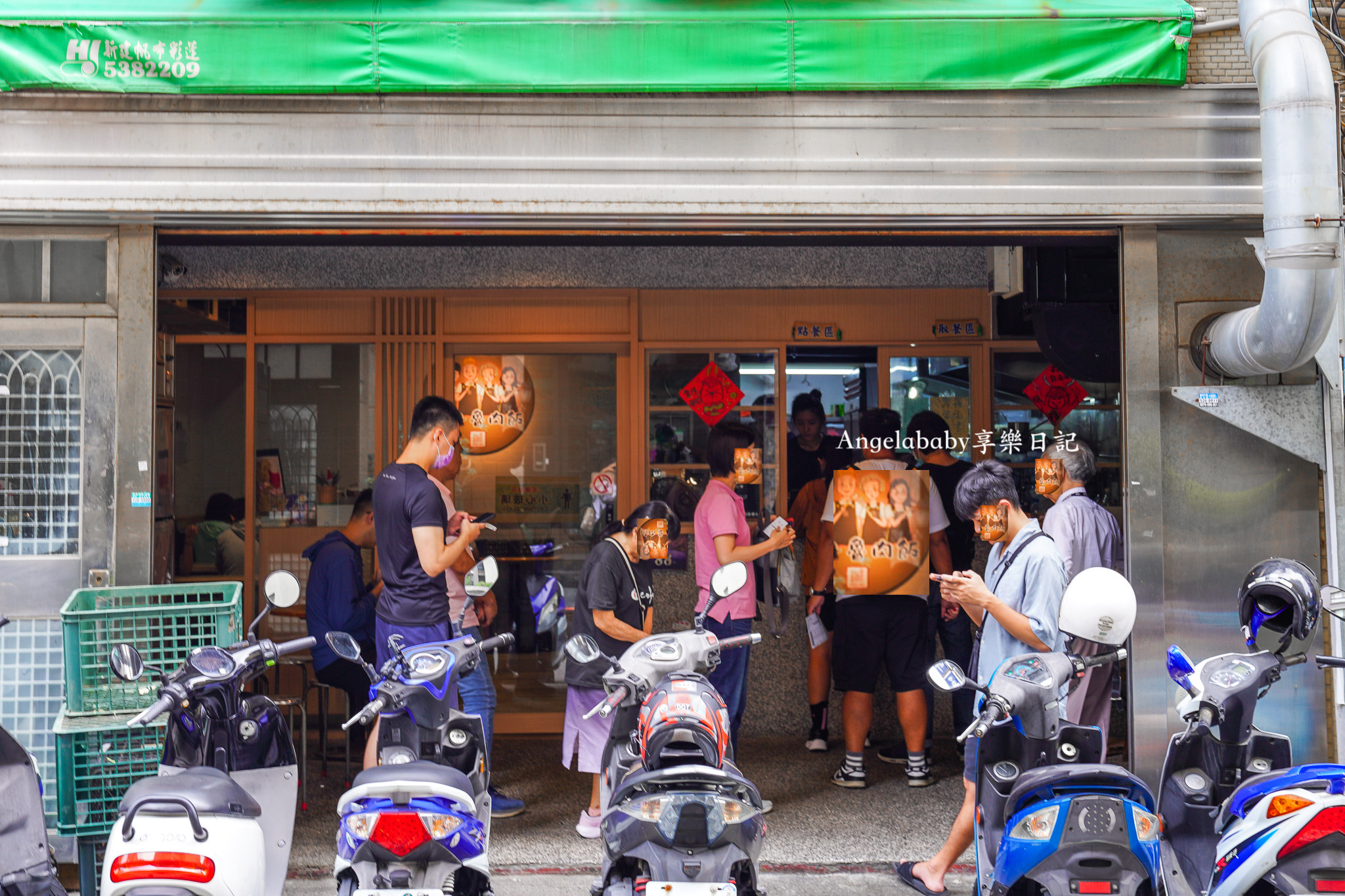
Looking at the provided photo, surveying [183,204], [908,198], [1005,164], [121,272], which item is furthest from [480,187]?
[1005,164]

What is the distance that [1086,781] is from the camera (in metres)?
3.12

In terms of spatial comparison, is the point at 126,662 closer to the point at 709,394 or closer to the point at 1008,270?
the point at 709,394

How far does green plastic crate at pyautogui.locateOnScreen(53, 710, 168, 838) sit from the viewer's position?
4086 millimetres

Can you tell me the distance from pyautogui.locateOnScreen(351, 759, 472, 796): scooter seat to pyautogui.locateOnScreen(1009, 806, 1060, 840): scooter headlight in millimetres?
1732

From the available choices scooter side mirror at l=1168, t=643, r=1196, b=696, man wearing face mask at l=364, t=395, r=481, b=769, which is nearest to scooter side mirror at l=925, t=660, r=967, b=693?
scooter side mirror at l=1168, t=643, r=1196, b=696

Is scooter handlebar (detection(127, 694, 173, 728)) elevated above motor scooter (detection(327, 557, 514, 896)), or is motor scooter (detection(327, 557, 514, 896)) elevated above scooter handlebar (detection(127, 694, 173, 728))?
scooter handlebar (detection(127, 694, 173, 728))

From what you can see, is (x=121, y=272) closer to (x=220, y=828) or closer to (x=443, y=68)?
(x=443, y=68)

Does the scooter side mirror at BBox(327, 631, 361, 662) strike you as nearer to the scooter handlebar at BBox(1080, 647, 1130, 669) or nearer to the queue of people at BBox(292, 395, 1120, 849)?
the queue of people at BBox(292, 395, 1120, 849)

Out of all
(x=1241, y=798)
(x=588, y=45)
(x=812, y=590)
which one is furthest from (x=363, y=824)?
(x=812, y=590)

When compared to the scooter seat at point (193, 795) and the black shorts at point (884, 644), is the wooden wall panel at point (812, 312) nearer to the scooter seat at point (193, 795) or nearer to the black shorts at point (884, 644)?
the black shorts at point (884, 644)

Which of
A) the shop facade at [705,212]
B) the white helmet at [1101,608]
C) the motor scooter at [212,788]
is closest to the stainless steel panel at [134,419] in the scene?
the shop facade at [705,212]

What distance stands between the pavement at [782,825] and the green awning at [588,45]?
3708mm

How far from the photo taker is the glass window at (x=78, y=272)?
4.86m

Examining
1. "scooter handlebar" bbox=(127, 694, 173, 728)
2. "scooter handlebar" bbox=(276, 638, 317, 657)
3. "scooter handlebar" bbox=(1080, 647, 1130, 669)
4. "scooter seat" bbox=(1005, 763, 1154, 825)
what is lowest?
"scooter seat" bbox=(1005, 763, 1154, 825)
